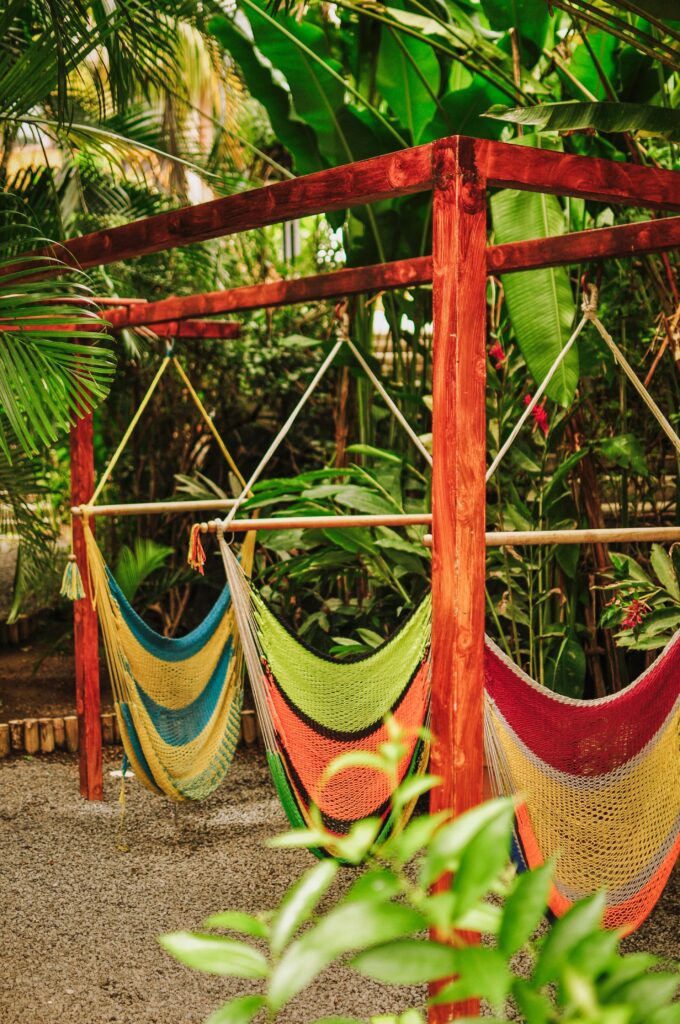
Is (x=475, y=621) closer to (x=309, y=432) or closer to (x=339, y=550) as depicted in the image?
(x=339, y=550)

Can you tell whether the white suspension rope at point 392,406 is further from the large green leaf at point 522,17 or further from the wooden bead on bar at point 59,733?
the wooden bead on bar at point 59,733

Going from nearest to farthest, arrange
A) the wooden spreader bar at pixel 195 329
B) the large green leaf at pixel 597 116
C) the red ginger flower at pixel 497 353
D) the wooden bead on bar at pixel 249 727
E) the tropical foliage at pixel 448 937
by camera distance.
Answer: the tropical foliage at pixel 448 937
the large green leaf at pixel 597 116
the red ginger flower at pixel 497 353
the wooden spreader bar at pixel 195 329
the wooden bead on bar at pixel 249 727

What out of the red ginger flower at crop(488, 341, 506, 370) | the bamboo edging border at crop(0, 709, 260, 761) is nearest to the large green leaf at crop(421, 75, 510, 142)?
the red ginger flower at crop(488, 341, 506, 370)

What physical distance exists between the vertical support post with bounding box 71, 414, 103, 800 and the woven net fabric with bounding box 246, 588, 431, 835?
964 mm

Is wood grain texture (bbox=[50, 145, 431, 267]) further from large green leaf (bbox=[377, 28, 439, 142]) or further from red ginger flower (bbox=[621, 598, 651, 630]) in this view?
large green leaf (bbox=[377, 28, 439, 142])

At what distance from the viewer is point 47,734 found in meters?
3.61

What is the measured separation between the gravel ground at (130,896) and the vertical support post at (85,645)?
15 cm

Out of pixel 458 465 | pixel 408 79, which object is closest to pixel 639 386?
pixel 458 465

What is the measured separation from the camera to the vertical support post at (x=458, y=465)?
1454 millimetres

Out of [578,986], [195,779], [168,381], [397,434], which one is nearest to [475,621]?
[578,986]

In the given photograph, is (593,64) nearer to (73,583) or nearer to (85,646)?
(73,583)

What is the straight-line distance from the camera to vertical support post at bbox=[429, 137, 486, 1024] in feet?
4.77

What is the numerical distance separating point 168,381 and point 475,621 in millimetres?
3425

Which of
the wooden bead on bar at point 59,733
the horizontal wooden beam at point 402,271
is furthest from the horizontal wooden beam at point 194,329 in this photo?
the wooden bead on bar at point 59,733
